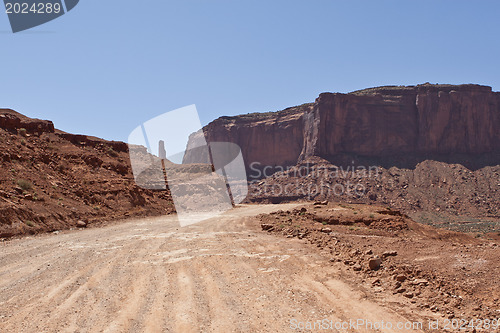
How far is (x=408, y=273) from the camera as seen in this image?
6.54 m

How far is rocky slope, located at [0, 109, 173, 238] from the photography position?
15.1 m

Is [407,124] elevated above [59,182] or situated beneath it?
elevated above

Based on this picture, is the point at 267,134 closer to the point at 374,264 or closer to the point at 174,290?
the point at 374,264

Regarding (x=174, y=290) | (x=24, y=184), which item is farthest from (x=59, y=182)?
(x=174, y=290)

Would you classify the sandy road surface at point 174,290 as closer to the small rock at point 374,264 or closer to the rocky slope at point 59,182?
the small rock at point 374,264

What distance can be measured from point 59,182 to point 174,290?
16.9m

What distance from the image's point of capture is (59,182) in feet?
65.3

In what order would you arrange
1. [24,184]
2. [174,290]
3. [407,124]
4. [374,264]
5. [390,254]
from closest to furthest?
[174,290]
[374,264]
[390,254]
[24,184]
[407,124]

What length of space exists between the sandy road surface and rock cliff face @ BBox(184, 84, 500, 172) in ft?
242

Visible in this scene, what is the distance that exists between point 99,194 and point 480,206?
61491mm

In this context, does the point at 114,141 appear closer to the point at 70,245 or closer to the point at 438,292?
the point at 70,245

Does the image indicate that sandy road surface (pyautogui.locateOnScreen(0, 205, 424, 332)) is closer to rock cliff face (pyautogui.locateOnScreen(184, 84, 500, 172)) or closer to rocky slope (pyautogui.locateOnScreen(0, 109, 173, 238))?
rocky slope (pyautogui.locateOnScreen(0, 109, 173, 238))

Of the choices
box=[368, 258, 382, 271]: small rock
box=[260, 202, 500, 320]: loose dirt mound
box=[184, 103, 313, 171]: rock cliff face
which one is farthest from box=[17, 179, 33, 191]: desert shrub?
box=[184, 103, 313, 171]: rock cliff face

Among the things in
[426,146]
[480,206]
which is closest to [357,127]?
[426,146]
